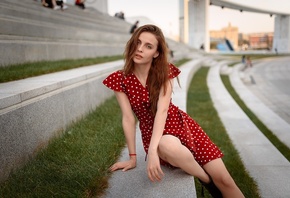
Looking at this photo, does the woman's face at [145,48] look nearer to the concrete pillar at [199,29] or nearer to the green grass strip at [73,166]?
the green grass strip at [73,166]

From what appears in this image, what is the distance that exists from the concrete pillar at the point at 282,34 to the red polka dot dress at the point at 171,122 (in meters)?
62.5

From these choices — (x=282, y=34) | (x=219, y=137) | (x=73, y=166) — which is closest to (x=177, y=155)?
(x=73, y=166)

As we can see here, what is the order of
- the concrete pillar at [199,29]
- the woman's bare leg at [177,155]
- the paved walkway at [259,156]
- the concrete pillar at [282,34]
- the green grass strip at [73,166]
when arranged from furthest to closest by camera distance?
1. the concrete pillar at [282,34]
2. the concrete pillar at [199,29]
3. the paved walkway at [259,156]
4. the woman's bare leg at [177,155]
5. the green grass strip at [73,166]

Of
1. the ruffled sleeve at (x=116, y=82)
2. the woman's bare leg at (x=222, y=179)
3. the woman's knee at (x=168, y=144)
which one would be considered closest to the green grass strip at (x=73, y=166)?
the woman's knee at (x=168, y=144)

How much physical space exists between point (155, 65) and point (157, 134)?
0.59m

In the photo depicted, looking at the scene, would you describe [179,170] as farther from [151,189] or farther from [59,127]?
[59,127]

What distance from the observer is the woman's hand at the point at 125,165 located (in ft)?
8.02

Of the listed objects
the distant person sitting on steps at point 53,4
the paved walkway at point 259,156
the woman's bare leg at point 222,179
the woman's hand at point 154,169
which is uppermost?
the distant person sitting on steps at point 53,4

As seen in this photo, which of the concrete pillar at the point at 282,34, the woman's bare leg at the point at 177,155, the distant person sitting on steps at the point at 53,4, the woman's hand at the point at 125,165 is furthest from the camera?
the concrete pillar at the point at 282,34

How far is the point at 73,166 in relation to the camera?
7.98ft

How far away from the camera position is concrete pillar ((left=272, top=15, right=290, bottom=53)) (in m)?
58.1

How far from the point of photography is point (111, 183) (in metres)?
2.23

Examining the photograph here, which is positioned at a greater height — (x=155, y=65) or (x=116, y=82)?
(x=155, y=65)

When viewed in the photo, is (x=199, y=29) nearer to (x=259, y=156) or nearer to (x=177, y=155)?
(x=259, y=156)
